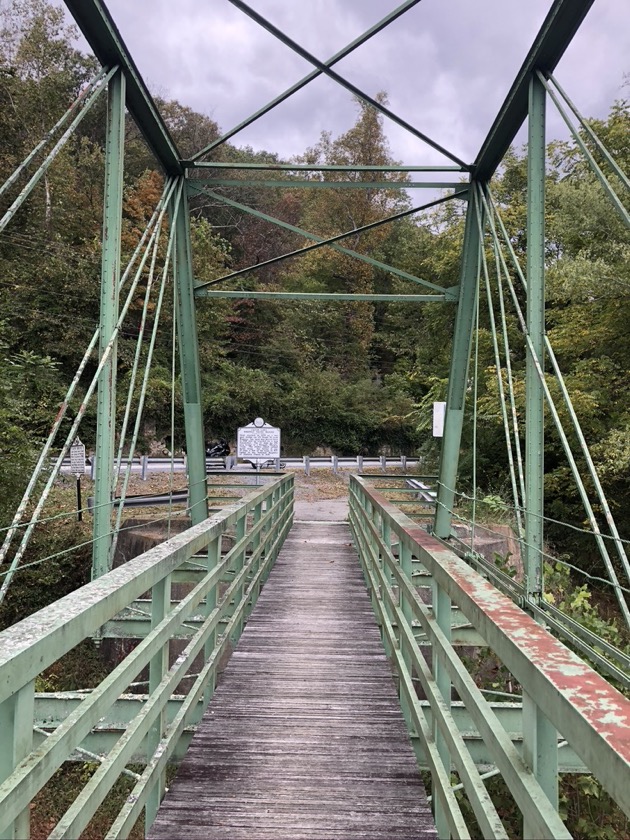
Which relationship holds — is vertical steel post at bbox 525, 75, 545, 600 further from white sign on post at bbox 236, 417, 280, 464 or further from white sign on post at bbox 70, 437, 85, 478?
white sign on post at bbox 70, 437, 85, 478

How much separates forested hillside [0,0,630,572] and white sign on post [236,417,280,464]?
3.74 m

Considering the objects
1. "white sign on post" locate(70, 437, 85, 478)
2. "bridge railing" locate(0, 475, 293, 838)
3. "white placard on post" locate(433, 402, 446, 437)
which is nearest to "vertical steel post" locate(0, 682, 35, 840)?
"bridge railing" locate(0, 475, 293, 838)

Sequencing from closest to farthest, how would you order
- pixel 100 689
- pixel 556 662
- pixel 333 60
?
pixel 556 662 < pixel 100 689 < pixel 333 60

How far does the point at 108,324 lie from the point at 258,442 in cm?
750

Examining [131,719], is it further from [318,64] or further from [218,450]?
[218,450]

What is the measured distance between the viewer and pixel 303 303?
3466 cm

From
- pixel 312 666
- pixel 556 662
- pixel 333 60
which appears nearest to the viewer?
pixel 556 662

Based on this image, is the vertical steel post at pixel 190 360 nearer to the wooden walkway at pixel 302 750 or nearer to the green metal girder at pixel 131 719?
the wooden walkway at pixel 302 750

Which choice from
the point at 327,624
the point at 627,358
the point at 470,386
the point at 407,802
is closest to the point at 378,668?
the point at 327,624

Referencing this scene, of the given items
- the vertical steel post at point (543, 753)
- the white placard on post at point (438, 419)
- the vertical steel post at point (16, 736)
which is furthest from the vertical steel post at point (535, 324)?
the white placard on post at point (438, 419)

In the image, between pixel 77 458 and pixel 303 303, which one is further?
pixel 303 303

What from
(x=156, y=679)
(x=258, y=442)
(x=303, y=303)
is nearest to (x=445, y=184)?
(x=258, y=442)

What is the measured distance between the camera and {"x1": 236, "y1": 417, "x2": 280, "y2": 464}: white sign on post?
12195mm

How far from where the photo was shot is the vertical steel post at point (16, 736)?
Result: 4.40ft
